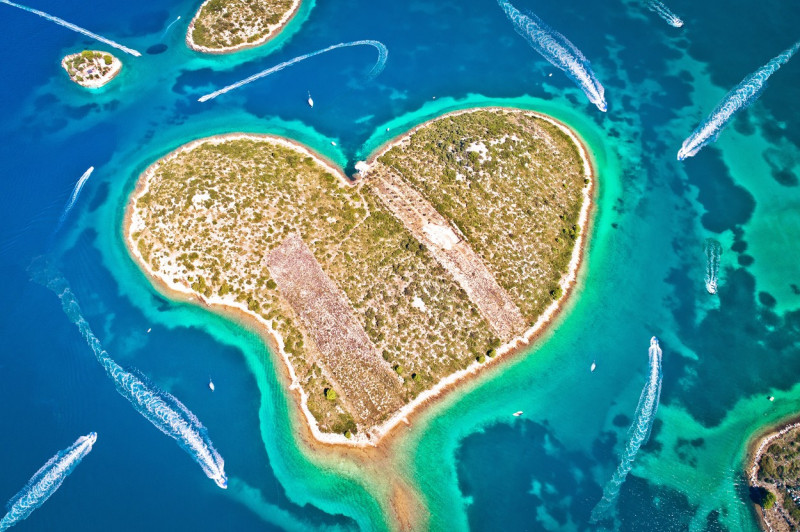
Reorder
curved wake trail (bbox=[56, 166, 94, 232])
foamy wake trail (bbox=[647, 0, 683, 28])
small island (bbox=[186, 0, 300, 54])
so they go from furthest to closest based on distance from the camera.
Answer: foamy wake trail (bbox=[647, 0, 683, 28]) < small island (bbox=[186, 0, 300, 54]) < curved wake trail (bbox=[56, 166, 94, 232])

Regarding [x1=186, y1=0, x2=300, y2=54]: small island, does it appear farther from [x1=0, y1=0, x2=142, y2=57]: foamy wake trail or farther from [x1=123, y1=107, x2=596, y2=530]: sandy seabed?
[x1=123, y1=107, x2=596, y2=530]: sandy seabed

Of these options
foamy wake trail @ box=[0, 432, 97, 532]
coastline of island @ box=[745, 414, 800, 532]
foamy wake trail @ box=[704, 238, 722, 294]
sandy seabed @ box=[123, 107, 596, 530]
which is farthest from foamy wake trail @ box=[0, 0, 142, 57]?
coastline of island @ box=[745, 414, 800, 532]

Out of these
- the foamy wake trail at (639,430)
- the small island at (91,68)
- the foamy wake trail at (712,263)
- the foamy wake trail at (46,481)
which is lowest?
the foamy wake trail at (639,430)

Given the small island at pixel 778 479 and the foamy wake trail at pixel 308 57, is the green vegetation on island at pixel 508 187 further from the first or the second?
the small island at pixel 778 479

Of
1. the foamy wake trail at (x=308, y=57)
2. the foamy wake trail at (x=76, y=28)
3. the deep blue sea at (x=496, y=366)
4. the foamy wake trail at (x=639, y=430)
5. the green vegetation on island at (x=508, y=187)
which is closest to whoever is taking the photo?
the foamy wake trail at (x=639, y=430)

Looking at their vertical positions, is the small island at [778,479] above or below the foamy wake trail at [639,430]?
below

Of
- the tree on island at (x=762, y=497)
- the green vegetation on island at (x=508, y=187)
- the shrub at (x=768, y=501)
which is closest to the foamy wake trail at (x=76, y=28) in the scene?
the green vegetation on island at (x=508, y=187)

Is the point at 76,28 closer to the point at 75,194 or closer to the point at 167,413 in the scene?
the point at 75,194
